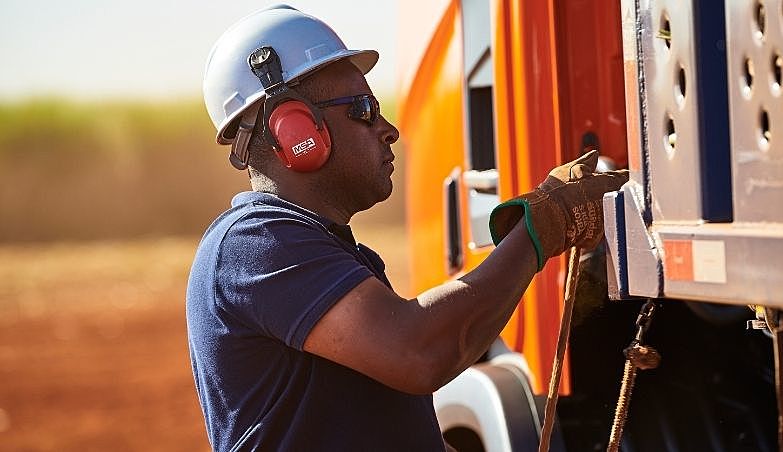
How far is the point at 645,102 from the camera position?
189cm

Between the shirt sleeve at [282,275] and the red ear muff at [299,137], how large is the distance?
0.66 ft

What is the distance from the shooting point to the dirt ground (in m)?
10.7

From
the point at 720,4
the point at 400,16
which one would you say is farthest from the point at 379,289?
the point at 400,16

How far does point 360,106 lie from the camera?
8.70 ft

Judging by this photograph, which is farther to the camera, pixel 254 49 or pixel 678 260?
pixel 254 49

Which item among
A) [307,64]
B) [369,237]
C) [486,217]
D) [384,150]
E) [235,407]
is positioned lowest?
[369,237]

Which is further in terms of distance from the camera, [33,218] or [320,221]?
[33,218]

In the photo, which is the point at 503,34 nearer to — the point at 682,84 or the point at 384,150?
the point at 384,150

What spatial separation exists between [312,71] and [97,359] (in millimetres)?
13562

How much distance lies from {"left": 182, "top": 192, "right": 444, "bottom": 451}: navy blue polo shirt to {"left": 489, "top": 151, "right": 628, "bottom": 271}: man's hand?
32cm

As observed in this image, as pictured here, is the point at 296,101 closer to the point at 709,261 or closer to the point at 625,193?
the point at 625,193

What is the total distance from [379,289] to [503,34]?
40.0 inches

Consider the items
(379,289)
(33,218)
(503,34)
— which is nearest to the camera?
(379,289)

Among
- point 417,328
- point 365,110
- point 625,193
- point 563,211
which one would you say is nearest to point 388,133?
point 365,110
